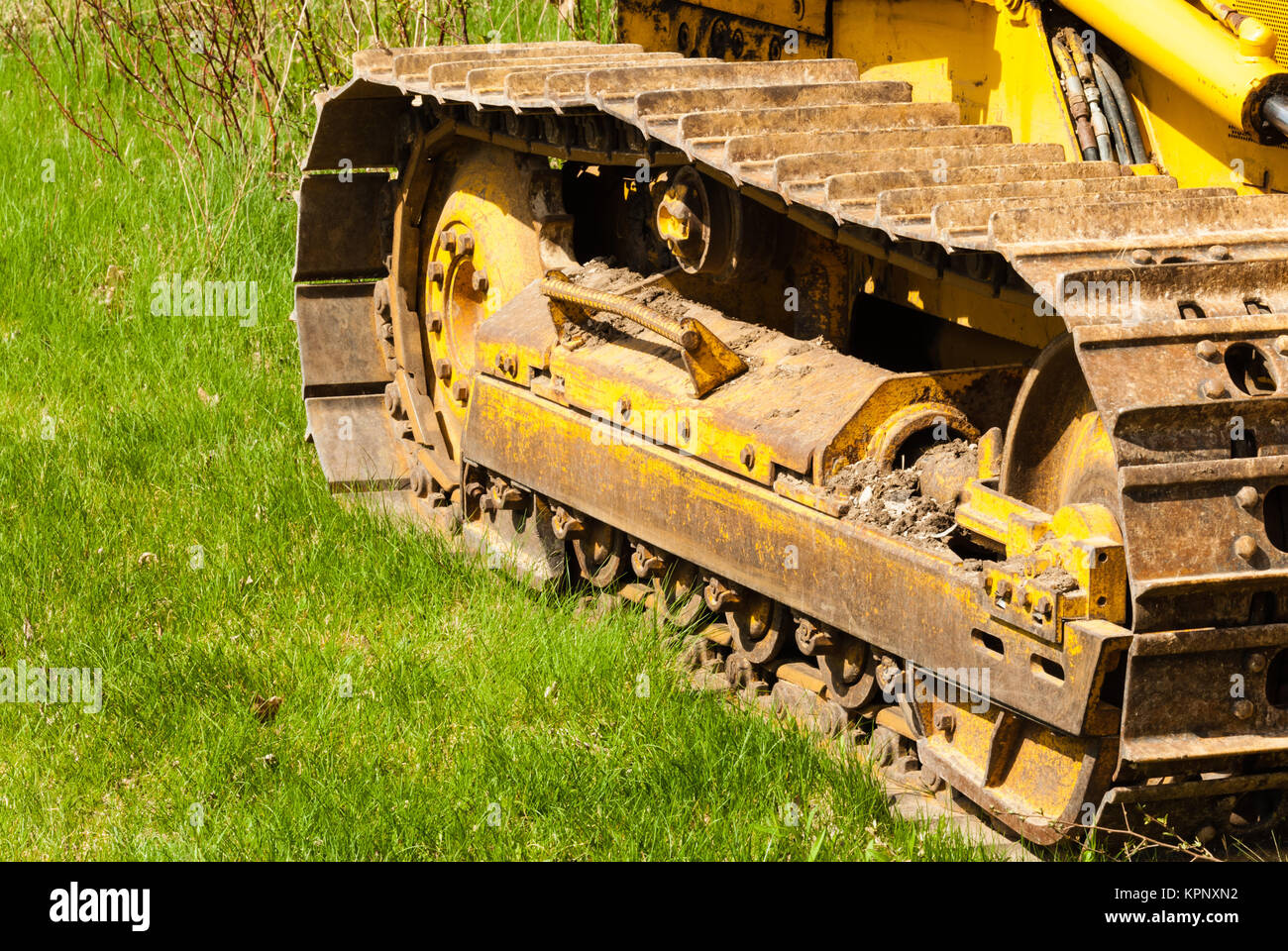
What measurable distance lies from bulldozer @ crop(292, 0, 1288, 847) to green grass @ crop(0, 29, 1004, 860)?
0.30 metres

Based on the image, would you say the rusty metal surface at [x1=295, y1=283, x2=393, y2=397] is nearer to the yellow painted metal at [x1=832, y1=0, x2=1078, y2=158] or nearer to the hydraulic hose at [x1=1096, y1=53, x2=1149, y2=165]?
the yellow painted metal at [x1=832, y1=0, x2=1078, y2=158]

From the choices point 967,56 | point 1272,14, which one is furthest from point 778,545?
point 1272,14

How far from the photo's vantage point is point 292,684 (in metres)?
4.55

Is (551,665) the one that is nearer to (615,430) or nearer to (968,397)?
→ (615,430)

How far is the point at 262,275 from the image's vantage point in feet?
25.1

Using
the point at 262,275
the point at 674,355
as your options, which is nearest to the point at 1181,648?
the point at 674,355

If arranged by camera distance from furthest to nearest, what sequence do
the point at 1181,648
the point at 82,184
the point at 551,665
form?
1. the point at 82,184
2. the point at 551,665
3. the point at 1181,648

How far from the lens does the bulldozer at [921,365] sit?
312cm

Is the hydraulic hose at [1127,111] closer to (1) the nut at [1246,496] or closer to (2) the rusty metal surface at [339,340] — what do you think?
(1) the nut at [1246,496]

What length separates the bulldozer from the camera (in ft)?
10.2

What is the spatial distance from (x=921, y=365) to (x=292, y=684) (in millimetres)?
1860

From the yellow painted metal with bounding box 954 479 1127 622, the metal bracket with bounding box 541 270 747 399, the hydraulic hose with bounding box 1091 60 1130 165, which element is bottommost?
the yellow painted metal with bounding box 954 479 1127 622

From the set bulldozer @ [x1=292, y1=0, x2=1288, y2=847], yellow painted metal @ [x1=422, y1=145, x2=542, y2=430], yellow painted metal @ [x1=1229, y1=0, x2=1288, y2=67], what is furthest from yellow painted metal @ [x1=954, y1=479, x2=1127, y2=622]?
yellow painted metal @ [x1=422, y1=145, x2=542, y2=430]

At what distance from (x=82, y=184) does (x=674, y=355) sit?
186 inches
